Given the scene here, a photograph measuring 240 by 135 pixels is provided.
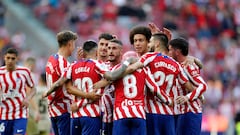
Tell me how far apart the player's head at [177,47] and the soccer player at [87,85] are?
57.7 inches

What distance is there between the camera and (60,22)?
35969mm

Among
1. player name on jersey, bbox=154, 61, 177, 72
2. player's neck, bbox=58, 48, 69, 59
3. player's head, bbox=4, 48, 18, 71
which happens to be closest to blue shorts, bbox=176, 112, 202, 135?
player name on jersey, bbox=154, 61, 177, 72

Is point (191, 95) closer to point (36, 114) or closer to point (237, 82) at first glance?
point (36, 114)

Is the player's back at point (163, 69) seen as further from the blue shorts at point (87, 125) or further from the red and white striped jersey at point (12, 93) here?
the red and white striped jersey at point (12, 93)

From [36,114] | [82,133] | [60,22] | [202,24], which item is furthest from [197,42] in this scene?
[82,133]

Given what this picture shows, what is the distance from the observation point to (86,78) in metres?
17.3

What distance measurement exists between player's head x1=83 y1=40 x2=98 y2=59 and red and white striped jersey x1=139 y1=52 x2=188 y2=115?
34.2 inches

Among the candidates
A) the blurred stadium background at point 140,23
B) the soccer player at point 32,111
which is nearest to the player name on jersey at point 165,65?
the soccer player at point 32,111

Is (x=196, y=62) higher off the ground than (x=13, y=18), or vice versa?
(x=13, y=18)

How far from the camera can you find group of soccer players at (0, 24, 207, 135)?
16766mm

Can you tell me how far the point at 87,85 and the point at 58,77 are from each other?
1.18 meters

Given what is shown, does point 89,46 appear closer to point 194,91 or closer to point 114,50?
point 114,50

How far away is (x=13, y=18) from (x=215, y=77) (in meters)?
7.32

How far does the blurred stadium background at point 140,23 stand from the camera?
34.2 m
